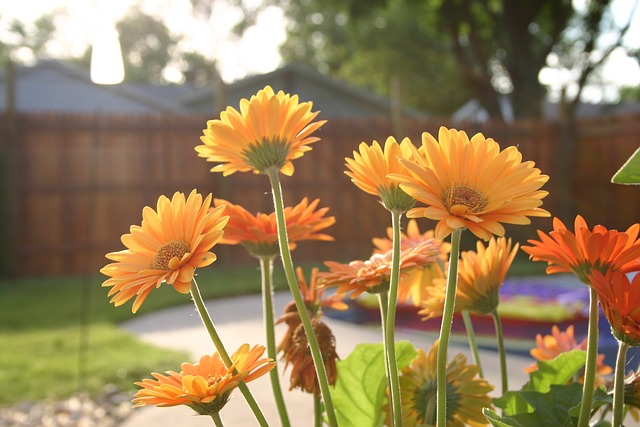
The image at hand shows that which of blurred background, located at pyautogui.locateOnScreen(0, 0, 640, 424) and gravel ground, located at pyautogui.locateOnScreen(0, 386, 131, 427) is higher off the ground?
blurred background, located at pyautogui.locateOnScreen(0, 0, 640, 424)

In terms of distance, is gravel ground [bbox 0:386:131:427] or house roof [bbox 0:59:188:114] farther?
house roof [bbox 0:59:188:114]

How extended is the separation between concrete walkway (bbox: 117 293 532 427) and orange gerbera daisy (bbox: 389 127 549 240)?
1805mm

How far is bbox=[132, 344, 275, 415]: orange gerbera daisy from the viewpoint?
422mm

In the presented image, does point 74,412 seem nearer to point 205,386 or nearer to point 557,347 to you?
point 557,347

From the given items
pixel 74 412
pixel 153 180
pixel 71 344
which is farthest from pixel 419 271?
pixel 153 180

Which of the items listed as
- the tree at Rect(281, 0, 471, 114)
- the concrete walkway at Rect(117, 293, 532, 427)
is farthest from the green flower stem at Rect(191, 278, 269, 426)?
the tree at Rect(281, 0, 471, 114)

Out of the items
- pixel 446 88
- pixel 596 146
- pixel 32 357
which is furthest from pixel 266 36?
pixel 32 357

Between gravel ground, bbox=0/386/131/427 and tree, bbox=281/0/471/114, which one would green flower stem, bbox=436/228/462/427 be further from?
tree, bbox=281/0/471/114

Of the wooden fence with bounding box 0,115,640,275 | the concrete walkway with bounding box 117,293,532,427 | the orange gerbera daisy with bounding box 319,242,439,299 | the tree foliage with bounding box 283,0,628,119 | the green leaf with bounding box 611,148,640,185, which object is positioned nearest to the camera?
the green leaf with bounding box 611,148,640,185

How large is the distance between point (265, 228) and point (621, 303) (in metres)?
0.28

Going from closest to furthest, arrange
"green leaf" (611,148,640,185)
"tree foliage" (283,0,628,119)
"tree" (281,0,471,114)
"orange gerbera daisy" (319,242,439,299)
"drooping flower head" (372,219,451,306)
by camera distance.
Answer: "green leaf" (611,148,640,185), "orange gerbera daisy" (319,242,439,299), "drooping flower head" (372,219,451,306), "tree foliage" (283,0,628,119), "tree" (281,0,471,114)

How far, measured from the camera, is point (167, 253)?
1.49 feet

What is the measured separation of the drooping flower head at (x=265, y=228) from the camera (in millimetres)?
558

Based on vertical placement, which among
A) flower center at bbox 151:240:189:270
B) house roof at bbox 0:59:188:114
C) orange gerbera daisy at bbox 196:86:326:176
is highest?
house roof at bbox 0:59:188:114
